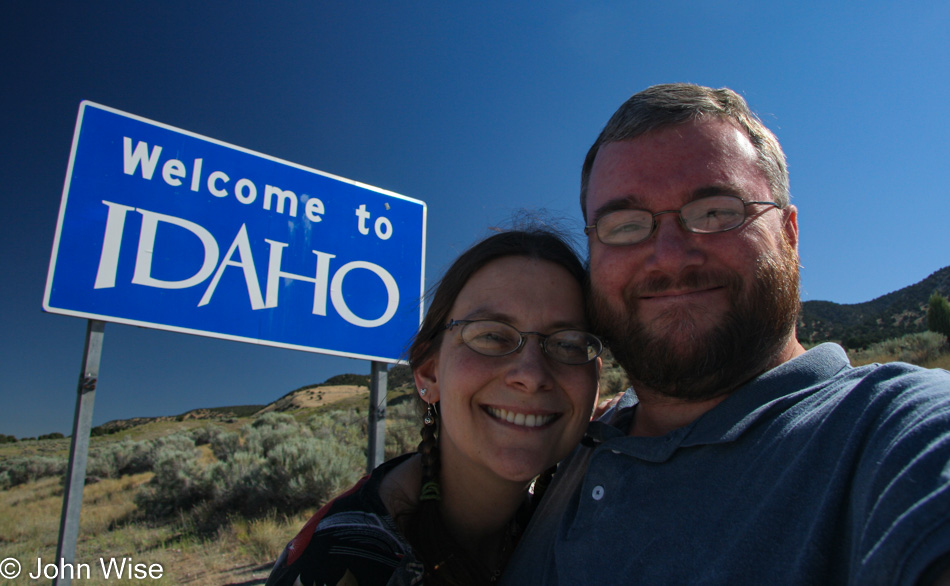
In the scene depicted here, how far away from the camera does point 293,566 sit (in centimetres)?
140

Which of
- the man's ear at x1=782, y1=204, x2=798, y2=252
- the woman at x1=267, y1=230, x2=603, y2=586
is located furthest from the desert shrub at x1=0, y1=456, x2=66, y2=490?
the man's ear at x1=782, y1=204, x2=798, y2=252

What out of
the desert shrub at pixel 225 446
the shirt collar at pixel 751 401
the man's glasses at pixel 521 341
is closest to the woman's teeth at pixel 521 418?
the man's glasses at pixel 521 341

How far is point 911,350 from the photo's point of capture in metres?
11.5

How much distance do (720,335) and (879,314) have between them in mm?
33642

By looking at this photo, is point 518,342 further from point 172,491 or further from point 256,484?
point 172,491

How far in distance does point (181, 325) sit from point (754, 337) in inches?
156

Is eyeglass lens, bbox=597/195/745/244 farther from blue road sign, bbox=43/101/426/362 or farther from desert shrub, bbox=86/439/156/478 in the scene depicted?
desert shrub, bbox=86/439/156/478

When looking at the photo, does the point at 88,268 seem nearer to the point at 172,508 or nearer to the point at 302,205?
the point at 302,205

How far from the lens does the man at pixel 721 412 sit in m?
0.88

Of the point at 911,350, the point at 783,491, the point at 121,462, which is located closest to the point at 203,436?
the point at 121,462

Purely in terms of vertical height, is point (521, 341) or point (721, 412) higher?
point (521, 341)

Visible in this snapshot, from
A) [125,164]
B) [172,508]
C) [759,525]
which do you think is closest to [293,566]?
[759,525]

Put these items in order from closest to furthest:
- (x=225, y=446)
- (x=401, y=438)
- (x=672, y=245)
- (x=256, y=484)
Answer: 1. (x=672, y=245)
2. (x=256, y=484)
3. (x=401, y=438)
4. (x=225, y=446)

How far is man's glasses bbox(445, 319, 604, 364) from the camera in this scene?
1.72 metres
